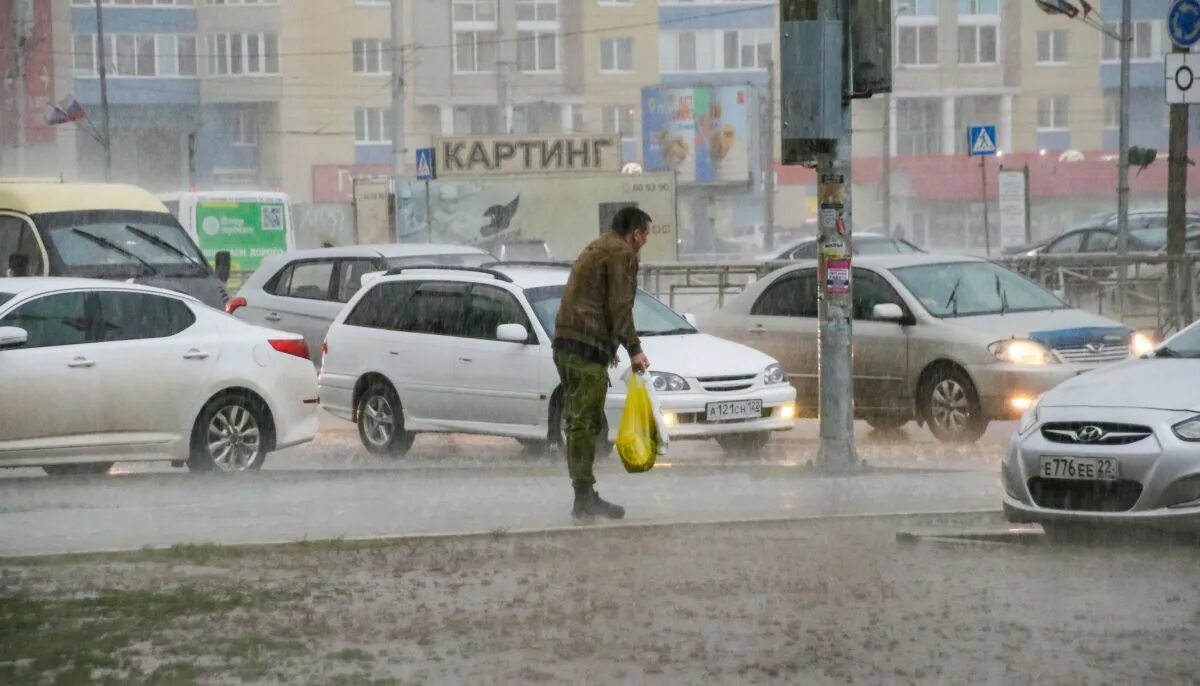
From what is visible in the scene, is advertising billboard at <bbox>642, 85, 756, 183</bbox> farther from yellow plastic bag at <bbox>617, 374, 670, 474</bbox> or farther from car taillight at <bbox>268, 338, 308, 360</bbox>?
yellow plastic bag at <bbox>617, 374, 670, 474</bbox>

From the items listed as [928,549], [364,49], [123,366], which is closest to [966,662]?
[928,549]

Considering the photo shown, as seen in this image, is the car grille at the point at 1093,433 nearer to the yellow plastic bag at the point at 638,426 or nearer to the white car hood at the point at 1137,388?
the white car hood at the point at 1137,388

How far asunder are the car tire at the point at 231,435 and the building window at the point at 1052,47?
261 ft

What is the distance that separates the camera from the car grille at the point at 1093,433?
1025 cm

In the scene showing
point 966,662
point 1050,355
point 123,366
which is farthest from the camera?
point 1050,355

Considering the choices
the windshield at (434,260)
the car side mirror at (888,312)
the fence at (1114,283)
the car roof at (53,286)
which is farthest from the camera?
the fence at (1114,283)

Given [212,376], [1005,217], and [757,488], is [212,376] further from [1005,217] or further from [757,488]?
[1005,217]

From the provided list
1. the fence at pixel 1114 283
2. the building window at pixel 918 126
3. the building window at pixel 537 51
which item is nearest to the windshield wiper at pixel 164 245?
the fence at pixel 1114 283

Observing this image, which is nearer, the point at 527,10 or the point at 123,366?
the point at 123,366

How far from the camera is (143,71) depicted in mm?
89125

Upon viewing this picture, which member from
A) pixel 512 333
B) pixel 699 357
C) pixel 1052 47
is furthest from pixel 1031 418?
pixel 1052 47

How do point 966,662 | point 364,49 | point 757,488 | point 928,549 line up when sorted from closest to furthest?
1. point 966,662
2. point 928,549
3. point 757,488
4. point 364,49

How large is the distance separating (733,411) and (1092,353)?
3.15m

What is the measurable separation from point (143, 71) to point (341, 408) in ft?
244
